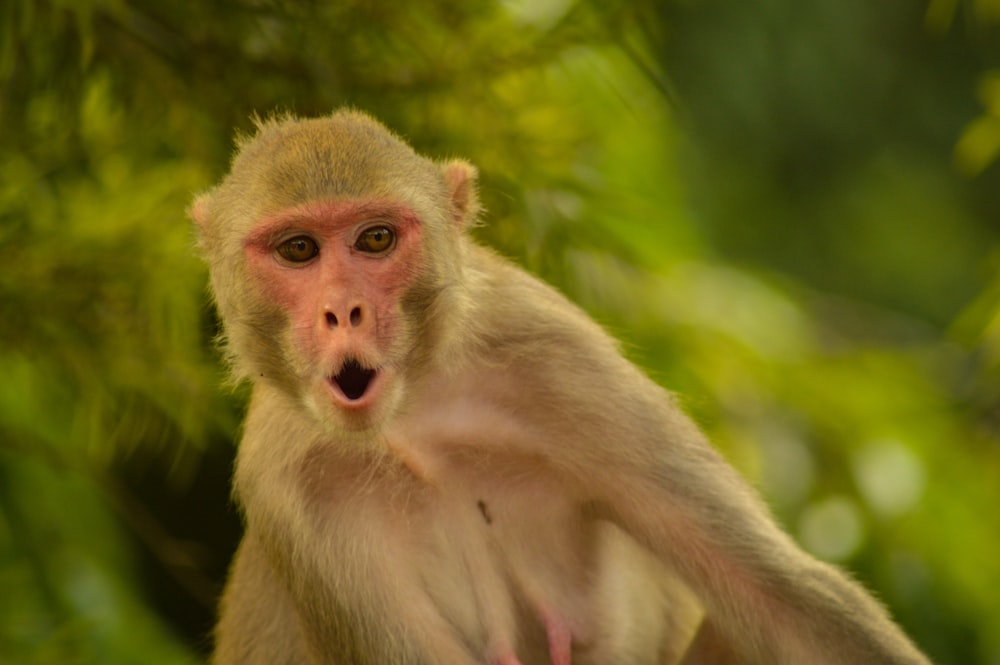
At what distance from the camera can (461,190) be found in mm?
3738

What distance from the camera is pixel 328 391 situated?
10.7 feet

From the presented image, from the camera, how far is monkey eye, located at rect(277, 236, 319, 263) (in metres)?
3.39

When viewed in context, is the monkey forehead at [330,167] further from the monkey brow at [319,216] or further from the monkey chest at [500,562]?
the monkey chest at [500,562]

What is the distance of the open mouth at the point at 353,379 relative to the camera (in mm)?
3297

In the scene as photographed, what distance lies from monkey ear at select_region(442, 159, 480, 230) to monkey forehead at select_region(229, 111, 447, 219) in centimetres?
10

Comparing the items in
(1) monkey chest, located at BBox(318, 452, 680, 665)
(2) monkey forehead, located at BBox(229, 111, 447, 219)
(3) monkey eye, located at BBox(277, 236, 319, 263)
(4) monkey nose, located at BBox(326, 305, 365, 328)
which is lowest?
(1) monkey chest, located at BBox(318, 452, 680, 665)

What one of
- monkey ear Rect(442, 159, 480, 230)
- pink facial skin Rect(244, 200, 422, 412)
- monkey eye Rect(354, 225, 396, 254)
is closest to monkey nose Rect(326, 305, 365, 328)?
pink facial skin Rect(244, 200, 422, 412)

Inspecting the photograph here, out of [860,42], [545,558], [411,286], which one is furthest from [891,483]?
[860,42]

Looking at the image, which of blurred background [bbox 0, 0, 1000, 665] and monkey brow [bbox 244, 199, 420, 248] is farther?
A: blurred background [bbox 0, 0, 1000, 665]

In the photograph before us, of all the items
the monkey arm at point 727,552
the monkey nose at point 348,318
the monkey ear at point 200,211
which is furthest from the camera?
the monkey ear at point 200,211

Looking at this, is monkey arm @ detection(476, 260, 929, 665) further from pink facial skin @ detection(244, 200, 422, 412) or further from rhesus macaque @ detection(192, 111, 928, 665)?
pink facial skin @ detection(244, 200, 422, 412)

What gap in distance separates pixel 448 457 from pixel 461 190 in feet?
2.15

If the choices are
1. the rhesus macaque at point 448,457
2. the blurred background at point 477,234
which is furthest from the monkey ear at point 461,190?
the blurred background at point 477,234

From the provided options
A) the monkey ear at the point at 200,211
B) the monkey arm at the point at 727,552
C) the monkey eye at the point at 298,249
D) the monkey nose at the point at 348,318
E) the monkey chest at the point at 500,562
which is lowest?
the monkey chest at the point at 500,562
